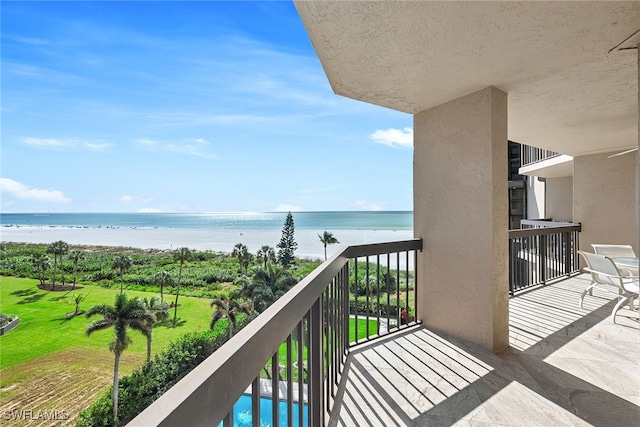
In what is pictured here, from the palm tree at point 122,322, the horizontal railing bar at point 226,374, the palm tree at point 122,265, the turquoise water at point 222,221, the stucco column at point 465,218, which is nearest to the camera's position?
the horizontal railing bar at point 226,374

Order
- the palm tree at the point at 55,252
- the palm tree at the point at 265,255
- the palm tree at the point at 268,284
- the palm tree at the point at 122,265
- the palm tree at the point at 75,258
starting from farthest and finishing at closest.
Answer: the palm tree at the point at 265,255 < the palm tree at the point at 122,265 < the palm tree at the point at 75,258 < the palm tree at the point at 55,252 < the palm tree at the point at 268,284

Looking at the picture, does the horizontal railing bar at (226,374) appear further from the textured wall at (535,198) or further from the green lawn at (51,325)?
the green lawn at (51,325)

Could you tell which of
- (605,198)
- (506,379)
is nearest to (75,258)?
(506,379)

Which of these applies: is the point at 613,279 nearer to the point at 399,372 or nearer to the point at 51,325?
the point at 399,372

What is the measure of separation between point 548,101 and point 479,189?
1.39m

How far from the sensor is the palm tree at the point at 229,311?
43.0 feet

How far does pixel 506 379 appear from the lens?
2123mm

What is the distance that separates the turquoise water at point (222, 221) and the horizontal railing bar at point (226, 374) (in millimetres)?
38170

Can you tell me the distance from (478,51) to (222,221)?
61.6 m

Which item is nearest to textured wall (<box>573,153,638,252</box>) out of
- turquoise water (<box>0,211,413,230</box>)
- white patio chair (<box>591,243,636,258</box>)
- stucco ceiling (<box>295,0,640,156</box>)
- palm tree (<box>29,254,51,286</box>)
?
white patio chair (<box>591,243,636,258</box>)

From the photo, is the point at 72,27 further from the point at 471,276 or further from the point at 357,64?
the point at 471,276

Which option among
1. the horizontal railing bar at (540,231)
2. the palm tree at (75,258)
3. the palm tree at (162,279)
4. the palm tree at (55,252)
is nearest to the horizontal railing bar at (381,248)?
the horizontal railing bar at (540,231)

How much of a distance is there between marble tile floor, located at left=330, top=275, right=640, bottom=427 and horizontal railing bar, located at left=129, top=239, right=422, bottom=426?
1.17 m

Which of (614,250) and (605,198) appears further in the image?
(605,198)
